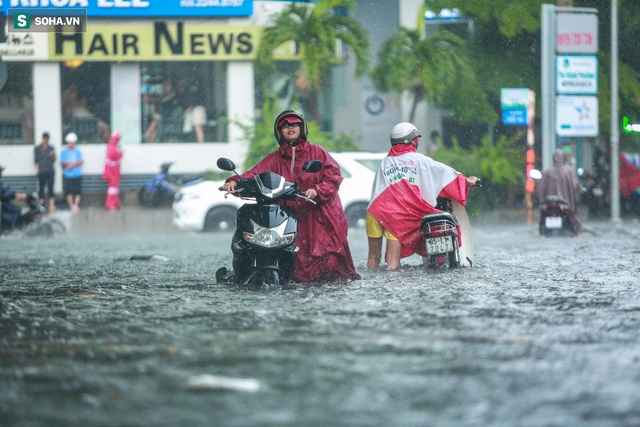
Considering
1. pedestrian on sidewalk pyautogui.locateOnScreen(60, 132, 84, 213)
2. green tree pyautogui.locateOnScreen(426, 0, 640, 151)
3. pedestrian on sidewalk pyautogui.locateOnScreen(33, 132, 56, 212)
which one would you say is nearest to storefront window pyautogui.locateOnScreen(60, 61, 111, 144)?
pedestrian on sidewalk pyautogui.locateOnScreen(60, 132, 84, 213)

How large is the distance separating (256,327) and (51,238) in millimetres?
13960

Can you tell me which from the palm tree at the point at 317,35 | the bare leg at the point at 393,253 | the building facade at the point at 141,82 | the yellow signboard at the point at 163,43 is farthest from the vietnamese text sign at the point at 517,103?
the bare leg at the point at 393,253

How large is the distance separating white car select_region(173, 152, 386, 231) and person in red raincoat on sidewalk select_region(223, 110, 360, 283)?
10.8m

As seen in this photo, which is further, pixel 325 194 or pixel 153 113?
pixel 153 113

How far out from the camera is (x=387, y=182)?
11.7m

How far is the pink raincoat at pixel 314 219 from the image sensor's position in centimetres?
1048

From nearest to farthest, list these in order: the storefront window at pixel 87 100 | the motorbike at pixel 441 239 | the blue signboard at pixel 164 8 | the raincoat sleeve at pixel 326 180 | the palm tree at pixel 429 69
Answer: the raincoat sleeve at pixel 326 180
the motorbike at pixel 441 239
the palm tree at pixel 429 69
the storefront window at pixel 87 100
the blue signboard at pixel 164 8

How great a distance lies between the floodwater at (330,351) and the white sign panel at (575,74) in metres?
12.2

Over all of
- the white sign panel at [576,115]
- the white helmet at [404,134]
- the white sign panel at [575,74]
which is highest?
the white sign panel at [575,74]

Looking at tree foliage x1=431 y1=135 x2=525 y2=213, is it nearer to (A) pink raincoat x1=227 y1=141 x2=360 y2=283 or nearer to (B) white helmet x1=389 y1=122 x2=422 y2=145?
(B) white helmet x1=389 y1=122 x2=422 y2=145

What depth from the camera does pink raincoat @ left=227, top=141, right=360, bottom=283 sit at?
10477 mm

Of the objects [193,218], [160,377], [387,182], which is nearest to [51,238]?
[193,218]

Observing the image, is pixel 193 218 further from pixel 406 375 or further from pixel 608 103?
pixel 406 375

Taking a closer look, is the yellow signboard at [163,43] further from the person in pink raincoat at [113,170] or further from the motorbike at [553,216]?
the motorbike at [553,216]
